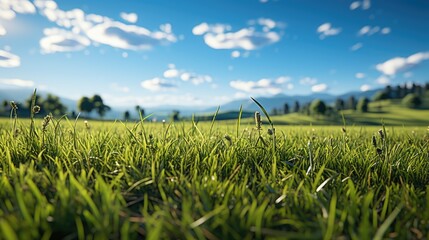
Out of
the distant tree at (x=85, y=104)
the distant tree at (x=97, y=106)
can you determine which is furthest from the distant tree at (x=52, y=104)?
the distant tree at (x=97, y=106)

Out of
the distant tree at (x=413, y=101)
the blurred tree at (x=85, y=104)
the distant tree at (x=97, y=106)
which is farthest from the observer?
the distant tree at (x=413, y=101)

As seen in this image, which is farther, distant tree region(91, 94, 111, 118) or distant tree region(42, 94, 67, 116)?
distant tree region(91, 94, 111, 118)

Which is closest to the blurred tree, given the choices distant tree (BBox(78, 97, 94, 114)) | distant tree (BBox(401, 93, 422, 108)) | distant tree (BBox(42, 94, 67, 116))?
distant tree (BBox(78, 97, 94, 114))

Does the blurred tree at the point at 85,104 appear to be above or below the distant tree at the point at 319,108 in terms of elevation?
above

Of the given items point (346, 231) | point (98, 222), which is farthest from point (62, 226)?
point (346, 231)

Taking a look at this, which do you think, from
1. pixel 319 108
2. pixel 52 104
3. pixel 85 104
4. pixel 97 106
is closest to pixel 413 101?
pixel 319 108

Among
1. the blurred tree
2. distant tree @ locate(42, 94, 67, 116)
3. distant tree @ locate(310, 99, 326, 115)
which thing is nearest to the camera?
distant tree @ locate(42, 94, 67, 116)

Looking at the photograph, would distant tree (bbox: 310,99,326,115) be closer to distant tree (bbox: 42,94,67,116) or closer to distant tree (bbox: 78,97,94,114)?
distant tree (bbox: 78,97,94,114)

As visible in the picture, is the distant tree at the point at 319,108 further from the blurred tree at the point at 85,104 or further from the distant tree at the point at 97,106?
the blurred tree at the point at 85,104

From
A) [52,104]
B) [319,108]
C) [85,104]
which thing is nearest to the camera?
[52,104]

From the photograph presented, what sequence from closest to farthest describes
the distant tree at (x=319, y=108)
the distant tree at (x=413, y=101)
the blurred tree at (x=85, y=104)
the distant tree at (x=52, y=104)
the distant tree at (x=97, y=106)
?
the distant tree at (x=52, y=104) → the distant tree at (x=97, y=106) → the blurred tree at (x=85, y=104) → the distant tree at (x=319, y=108) → the distant tree at (x=413, y=101)

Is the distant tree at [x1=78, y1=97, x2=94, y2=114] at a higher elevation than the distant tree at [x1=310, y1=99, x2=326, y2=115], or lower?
higher

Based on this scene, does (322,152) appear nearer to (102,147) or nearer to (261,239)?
(261,239)

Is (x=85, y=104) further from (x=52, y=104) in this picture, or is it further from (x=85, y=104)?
(x=52, y=104)
